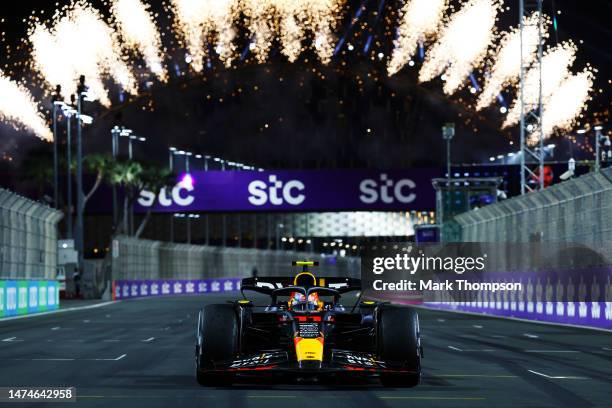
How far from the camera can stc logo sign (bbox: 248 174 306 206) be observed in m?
80.4

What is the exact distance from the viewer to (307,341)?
46.9ft

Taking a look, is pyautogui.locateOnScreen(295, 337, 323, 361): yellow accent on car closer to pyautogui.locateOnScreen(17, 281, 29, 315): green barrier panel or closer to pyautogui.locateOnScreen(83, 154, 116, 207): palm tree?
pyautogui.locateOnScreen(17, 281, 29, 315): green barrier panel

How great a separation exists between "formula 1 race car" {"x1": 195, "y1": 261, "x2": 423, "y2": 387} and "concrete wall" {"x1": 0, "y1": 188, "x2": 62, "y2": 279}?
95.4 ft

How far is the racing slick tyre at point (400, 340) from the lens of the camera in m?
14.7

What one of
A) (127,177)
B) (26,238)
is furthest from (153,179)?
(26,238)

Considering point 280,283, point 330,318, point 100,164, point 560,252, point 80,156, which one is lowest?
point 330,318

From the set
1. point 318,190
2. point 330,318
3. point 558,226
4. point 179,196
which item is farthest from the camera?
point 179,196

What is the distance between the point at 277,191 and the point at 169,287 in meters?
15.7

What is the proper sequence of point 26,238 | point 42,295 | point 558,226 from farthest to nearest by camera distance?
point 42,295 < point 26,238 < point 558,226

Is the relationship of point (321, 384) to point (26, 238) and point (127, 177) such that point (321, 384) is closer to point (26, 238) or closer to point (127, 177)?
point (26, 238)

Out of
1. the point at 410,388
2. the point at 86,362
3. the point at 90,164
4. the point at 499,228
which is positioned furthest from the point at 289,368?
the point at 90,164

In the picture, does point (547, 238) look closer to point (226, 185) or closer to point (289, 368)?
point (289, 368)

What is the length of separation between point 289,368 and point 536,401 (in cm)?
280

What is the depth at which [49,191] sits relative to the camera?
366ft
